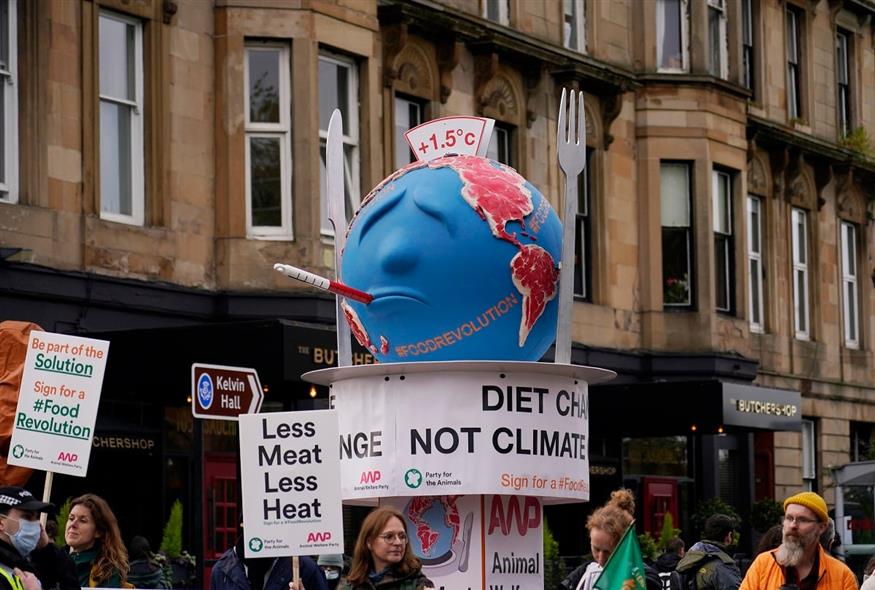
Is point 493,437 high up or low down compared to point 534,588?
up

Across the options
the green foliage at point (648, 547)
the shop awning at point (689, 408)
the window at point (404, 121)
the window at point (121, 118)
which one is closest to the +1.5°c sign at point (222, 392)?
the window at point (121, 118)

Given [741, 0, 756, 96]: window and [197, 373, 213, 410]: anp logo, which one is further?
[741, 0, 756, 96]: window

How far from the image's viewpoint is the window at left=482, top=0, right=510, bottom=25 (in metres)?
27.5

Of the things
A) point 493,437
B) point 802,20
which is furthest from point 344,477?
point 802,20

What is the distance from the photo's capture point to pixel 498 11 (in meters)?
27.7

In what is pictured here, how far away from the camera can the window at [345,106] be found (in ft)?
75.0

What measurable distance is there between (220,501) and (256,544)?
12.2 meters

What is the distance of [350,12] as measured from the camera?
903 inches

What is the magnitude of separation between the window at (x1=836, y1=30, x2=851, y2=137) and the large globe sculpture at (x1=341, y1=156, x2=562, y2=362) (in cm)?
2750

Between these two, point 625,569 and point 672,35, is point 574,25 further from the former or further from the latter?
point 625,569

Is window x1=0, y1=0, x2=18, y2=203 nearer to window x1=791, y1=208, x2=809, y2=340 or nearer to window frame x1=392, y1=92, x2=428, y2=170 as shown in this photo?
window frame x1=392, y1=92, x2=428, y2=170

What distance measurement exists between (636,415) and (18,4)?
1080 cm

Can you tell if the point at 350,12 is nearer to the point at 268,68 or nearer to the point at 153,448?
the point at 268,68

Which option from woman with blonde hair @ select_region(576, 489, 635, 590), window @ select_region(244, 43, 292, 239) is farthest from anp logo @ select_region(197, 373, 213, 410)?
window @ select_region(244, 43, 292, 239)
